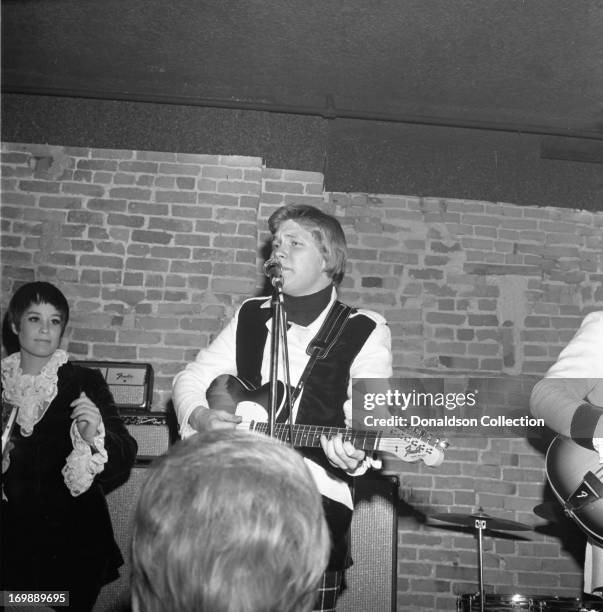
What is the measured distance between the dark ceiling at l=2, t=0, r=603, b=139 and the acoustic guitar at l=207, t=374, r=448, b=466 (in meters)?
1.99

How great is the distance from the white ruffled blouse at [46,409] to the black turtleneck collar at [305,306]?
1051 millimetres

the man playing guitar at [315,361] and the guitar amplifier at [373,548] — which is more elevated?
the man playing guitar at [315,361]

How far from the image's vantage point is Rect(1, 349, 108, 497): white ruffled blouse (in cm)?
305

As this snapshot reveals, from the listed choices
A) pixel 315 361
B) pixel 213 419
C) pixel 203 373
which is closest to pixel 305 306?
pixel 315 361

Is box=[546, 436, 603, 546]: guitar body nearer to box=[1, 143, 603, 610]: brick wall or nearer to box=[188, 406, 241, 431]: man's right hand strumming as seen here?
box=[188, 406, 241, 431]: man's right hand strumming

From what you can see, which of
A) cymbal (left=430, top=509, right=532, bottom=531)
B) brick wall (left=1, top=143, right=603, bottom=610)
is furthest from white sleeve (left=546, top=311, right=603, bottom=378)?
brick wall (left=1, top=143, right=603, bottom=610)

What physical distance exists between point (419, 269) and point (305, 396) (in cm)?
205

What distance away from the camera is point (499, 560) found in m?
3.95

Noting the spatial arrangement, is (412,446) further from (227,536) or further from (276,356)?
(227,536)

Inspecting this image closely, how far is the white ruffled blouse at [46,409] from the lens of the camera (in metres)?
3.05

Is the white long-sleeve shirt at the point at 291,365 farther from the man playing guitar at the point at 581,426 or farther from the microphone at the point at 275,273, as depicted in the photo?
the man playing guitar at the point at 581,426

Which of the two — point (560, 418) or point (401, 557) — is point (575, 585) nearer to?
point (401, 557)

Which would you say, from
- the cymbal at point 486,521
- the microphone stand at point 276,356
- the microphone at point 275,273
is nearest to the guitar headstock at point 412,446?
the microphone stand at point 276,356

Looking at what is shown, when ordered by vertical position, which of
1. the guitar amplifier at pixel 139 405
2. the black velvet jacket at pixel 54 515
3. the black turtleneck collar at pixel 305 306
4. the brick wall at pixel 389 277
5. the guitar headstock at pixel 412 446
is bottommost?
the black velvet jacket at pixel 54 515
